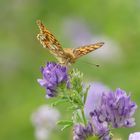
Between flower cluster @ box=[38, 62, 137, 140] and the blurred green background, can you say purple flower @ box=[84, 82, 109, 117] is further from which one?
flower cluster @ box=[38, 62, 137, 140]

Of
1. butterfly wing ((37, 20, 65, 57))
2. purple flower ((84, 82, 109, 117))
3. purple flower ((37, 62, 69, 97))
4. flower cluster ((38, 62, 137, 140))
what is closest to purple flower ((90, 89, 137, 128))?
flower cluster ((38, 62, 137, 140))

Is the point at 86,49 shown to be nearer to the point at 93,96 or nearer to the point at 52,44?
the point at 52,44

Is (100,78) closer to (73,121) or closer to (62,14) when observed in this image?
(62,14)

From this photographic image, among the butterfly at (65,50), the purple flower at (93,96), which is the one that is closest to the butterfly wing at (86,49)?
the butterfly at (65,50)

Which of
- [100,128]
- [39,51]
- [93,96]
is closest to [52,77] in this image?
[100,128]

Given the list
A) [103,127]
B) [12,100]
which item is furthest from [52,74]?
[12,100]

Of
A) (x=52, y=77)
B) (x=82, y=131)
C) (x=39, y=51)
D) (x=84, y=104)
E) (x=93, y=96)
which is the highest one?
(x=39, y=51)
